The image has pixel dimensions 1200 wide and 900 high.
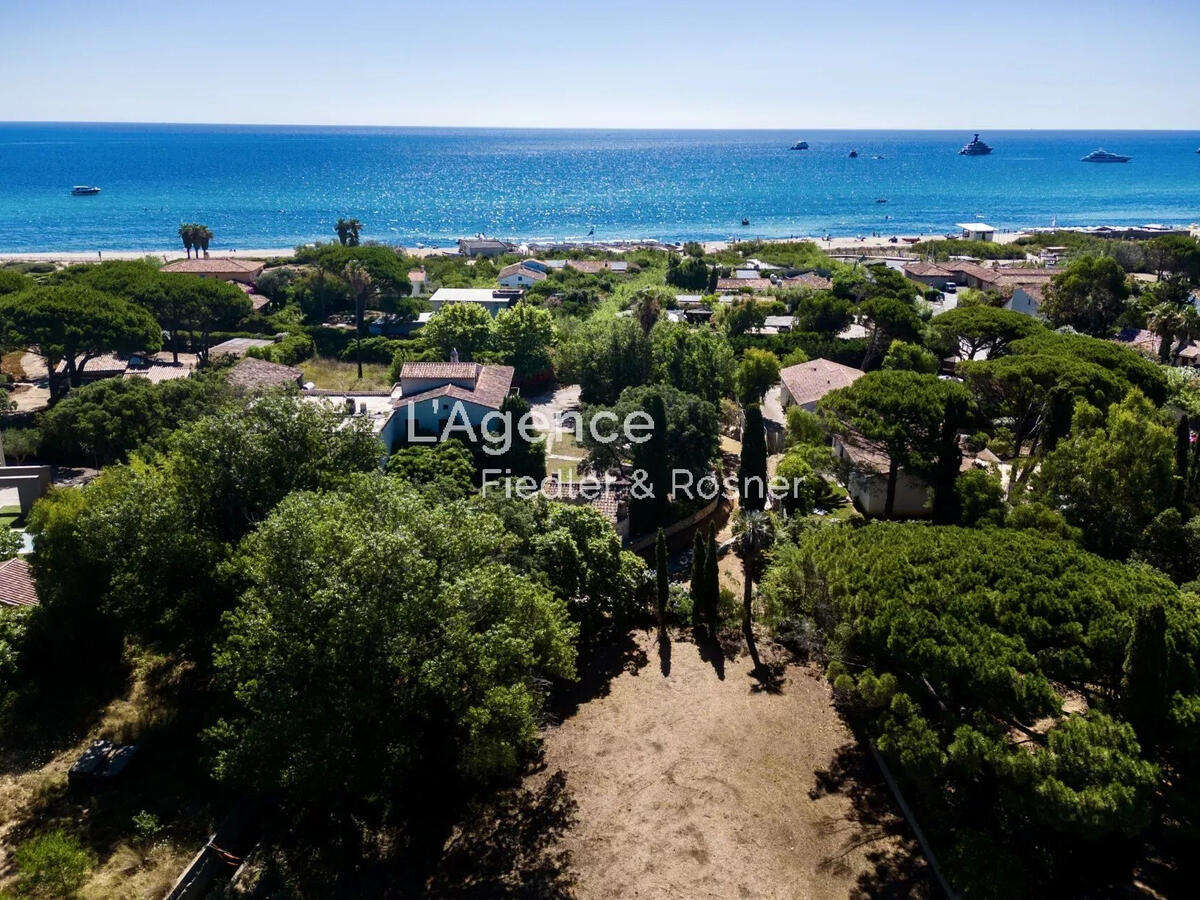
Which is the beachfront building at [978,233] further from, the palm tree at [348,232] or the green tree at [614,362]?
the green tree at [614,362]

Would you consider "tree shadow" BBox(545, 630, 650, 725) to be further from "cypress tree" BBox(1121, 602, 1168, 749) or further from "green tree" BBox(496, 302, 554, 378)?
"green tree" BBox(496, 302, 554, 378)

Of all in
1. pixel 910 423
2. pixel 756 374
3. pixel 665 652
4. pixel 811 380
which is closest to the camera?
pixel 665 652

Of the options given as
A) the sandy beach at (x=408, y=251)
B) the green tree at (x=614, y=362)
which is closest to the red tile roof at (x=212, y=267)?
the sandy beach at (x=408, y=251)

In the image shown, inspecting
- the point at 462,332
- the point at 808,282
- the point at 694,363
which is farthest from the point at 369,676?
the point at 808,282

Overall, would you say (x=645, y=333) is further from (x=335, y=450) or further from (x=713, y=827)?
(x=713, y=827)

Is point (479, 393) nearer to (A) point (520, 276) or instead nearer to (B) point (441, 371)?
(B) point (441, 371)

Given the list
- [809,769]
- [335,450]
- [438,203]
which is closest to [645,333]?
[335,450]
